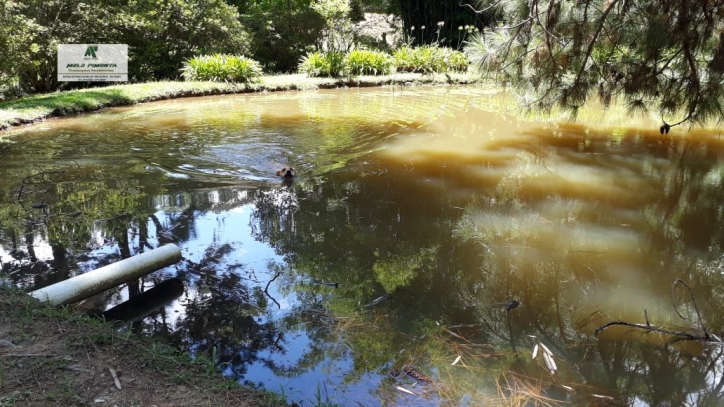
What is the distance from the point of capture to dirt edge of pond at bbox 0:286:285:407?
2.30m

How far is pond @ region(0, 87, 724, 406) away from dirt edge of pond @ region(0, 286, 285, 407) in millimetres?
307

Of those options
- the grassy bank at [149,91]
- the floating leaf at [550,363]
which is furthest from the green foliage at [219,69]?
the floating leaf at [550,363]

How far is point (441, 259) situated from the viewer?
4.22 metres

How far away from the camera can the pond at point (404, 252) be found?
2883 mm

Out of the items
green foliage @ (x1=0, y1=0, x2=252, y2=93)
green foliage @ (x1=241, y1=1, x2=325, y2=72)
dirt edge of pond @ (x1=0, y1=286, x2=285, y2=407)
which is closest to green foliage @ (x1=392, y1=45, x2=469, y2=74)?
green foliage @ (x1=241, y1=1, x2=325, y2=72)

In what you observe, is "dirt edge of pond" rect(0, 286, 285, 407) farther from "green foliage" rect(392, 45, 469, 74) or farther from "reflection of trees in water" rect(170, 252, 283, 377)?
"green foliage" rect(392, 45, 469, 74)

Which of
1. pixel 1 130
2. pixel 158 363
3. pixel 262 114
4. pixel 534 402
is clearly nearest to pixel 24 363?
pixel 158 363

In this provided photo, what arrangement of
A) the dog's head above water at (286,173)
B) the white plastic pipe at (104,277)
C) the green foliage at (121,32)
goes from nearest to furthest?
the white plastic pipe at (104,277) → the dog's head above water at (286,173) → the green foliage at (121,32)

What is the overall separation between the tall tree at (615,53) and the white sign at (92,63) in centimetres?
1103

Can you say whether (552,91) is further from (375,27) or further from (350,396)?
(375,27)

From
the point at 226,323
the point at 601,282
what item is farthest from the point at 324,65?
the point at 226,323

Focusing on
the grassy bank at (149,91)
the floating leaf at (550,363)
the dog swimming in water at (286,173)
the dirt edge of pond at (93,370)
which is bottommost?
the floating leaf at (550,363)

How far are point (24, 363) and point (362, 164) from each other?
511 cm

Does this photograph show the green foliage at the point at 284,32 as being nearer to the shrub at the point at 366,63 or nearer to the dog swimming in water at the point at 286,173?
the shrub at the point at 366,63
